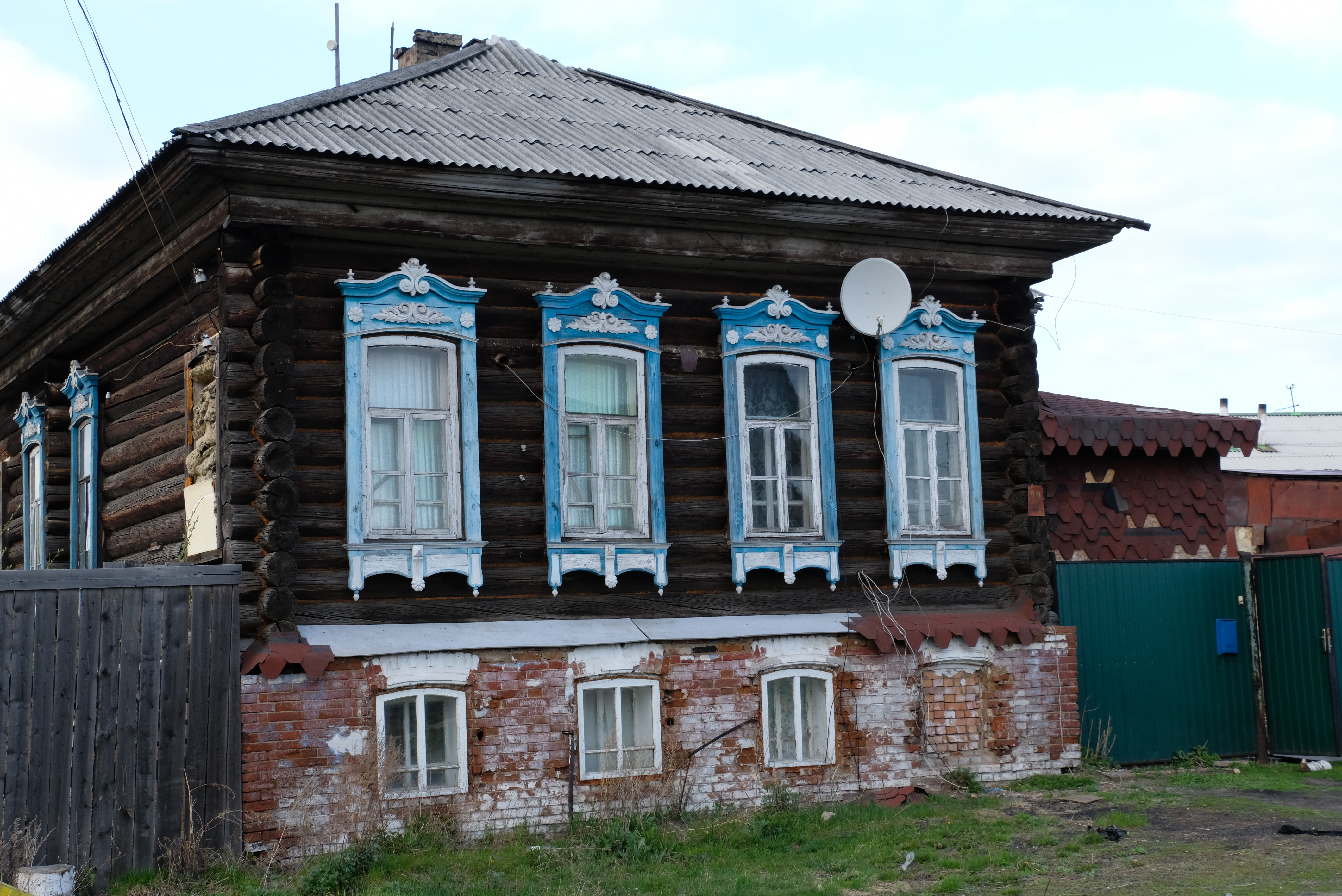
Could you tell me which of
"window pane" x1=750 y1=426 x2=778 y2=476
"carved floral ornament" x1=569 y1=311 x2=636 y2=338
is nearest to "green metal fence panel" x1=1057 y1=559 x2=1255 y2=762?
"window pane" x1=750 y1=426 x2=778 y2=476

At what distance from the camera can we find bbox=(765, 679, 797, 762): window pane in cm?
1048

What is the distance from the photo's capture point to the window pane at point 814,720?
10.6 metres

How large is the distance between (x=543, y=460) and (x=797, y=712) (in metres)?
2.76

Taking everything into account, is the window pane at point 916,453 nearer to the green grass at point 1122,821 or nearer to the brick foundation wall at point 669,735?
the brick foundation wall at point 669,735

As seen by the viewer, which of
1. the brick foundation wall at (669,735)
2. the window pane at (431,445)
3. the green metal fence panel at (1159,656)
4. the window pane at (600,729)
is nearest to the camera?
the brick foundation wall at (669,735)

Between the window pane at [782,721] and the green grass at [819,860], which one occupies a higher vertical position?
the window pane at [782,721]

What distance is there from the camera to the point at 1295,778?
11.2 m

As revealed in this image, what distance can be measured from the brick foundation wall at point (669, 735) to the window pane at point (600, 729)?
21 centimetres

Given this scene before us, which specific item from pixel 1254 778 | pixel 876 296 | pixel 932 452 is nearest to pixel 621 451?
pixel 876 296

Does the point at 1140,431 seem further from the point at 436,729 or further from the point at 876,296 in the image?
the point at 436,729

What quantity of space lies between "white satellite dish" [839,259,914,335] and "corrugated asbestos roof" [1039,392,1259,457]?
2007 mm

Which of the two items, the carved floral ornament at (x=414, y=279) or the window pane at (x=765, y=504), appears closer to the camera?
the carved floral ornament at (x=414, y=279)

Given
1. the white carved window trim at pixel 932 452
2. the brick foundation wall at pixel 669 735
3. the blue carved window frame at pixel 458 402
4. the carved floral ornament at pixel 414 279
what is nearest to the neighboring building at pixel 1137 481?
the white carved window trim at pixel 932 452

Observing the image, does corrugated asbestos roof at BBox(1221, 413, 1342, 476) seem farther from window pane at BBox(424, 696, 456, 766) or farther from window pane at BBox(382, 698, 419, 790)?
window pane at BBox(382, 698, 419, 790)
